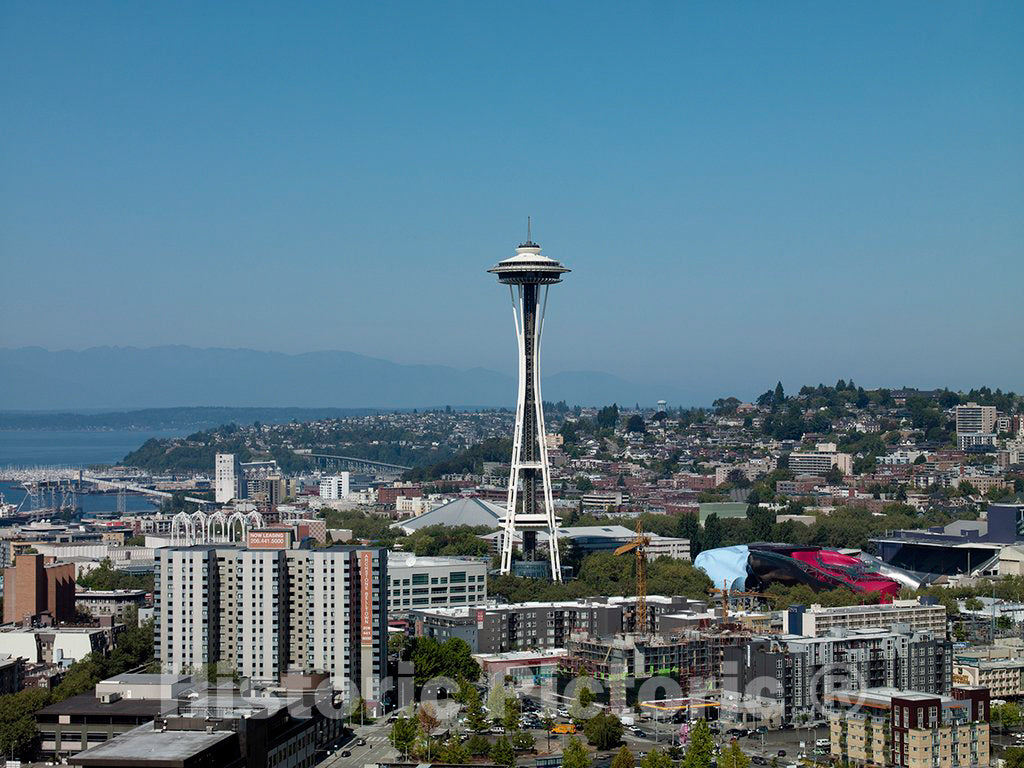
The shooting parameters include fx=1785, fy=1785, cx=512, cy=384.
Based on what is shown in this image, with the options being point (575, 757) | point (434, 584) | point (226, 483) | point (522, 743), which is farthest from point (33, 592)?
point (226, 483)

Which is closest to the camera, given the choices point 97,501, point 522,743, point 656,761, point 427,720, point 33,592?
point 656,761

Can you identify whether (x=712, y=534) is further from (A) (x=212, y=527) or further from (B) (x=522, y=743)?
(B) (x=522, y=743)

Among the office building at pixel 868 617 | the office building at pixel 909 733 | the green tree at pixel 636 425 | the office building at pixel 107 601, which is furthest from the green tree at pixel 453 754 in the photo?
the green tree at pixel 636 425

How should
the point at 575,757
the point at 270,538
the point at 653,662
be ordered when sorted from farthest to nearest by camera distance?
the point at 653,662
the point at 270,538
the point at 575,757

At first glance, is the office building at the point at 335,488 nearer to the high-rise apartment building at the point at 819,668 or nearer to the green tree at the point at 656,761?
the high-rise apartment building at the point at 819,668

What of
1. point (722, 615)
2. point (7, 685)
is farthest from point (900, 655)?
point (7, 685)

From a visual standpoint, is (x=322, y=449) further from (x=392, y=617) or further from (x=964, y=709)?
(x=964, y=709)

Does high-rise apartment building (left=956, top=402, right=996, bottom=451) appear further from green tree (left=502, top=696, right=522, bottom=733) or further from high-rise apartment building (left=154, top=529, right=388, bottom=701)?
green tree (left=502, top=696, right=522, bottom=733)
